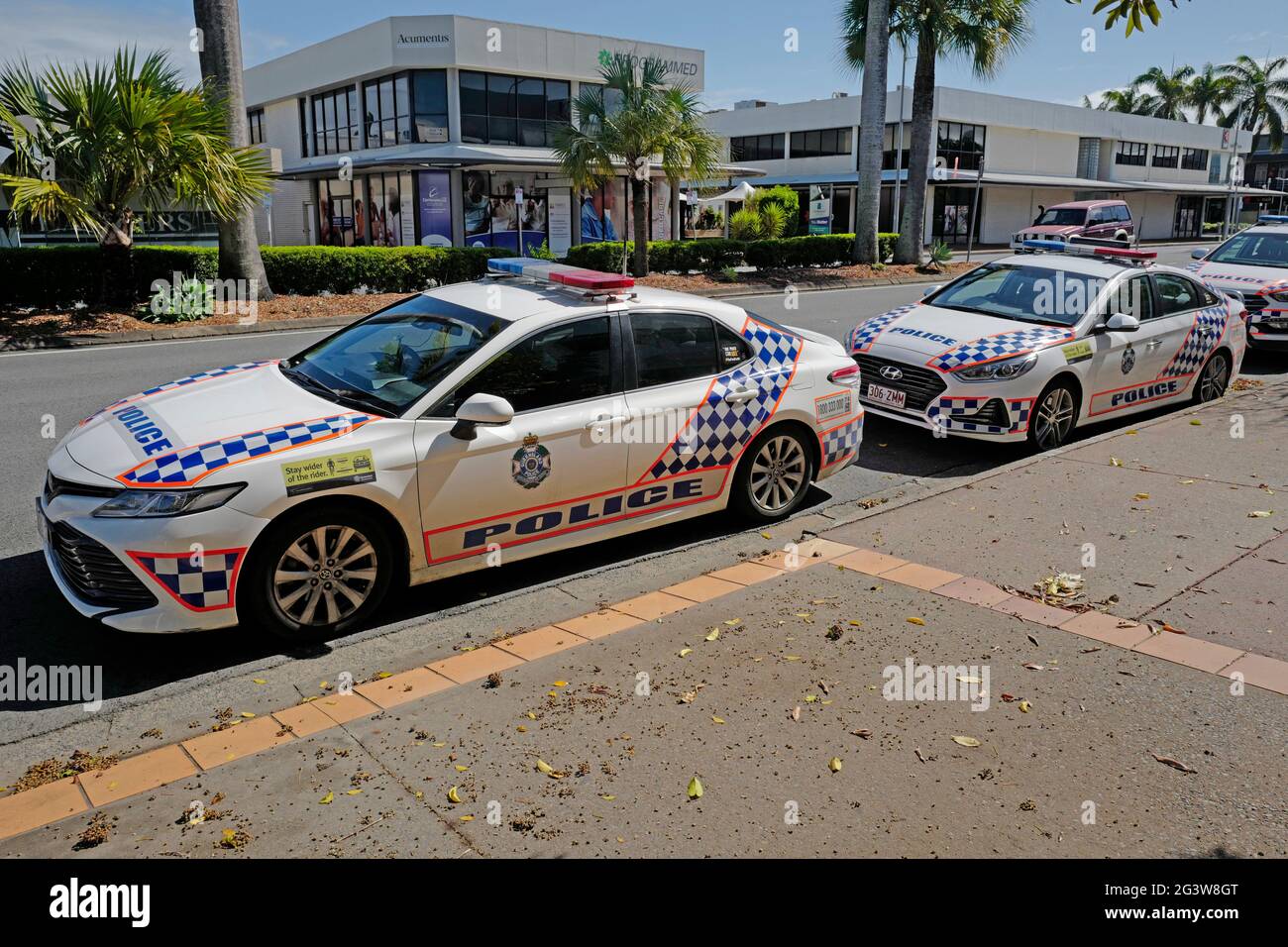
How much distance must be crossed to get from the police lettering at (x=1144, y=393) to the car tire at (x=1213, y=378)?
65 cm

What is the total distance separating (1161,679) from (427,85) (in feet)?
112

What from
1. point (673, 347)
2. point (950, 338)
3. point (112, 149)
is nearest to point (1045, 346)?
point (950, 338)

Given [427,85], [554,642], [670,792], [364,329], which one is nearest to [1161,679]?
[670,792]

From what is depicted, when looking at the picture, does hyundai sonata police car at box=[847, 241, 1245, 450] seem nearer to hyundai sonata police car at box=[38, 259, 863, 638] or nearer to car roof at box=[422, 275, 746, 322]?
hyundai sonata police car at box=[38, 259, 863, 638]

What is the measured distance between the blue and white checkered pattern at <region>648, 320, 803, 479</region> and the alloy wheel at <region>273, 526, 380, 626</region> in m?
1.78

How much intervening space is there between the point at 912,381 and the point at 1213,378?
4295 mm

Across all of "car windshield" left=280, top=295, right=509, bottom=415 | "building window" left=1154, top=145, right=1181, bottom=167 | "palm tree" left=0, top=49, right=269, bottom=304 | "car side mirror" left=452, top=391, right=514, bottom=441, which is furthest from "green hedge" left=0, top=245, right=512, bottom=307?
"building window" left=1154, top=145, right=1181, bottom=167

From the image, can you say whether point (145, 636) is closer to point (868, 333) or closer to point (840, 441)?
point (840, 441)

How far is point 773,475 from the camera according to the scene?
265 inches

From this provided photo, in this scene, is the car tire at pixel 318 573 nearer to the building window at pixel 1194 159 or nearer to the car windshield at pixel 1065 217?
the car windshield at pixel 1065 217

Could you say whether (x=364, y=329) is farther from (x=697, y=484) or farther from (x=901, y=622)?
(x=901, y=622)

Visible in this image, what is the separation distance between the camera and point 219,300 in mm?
17547

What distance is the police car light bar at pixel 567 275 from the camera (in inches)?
236

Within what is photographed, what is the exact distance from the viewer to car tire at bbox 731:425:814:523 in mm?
6570
